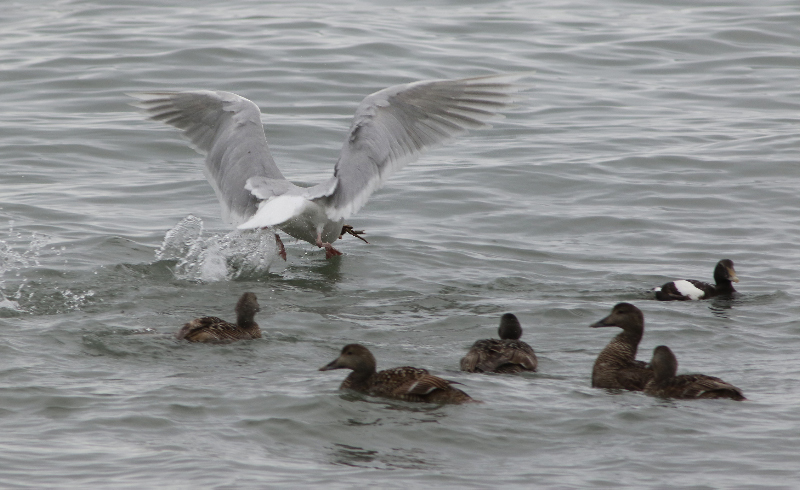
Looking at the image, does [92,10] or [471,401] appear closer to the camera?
[471,401]

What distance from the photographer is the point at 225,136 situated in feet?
37.6

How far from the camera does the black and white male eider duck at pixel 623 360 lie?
750cm

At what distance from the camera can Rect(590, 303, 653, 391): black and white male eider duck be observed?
750 cm

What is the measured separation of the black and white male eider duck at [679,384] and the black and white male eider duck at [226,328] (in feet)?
9.30

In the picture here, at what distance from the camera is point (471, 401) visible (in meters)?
7.00

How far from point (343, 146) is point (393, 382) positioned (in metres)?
4.08

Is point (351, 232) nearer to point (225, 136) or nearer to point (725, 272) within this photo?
point (225, 136)

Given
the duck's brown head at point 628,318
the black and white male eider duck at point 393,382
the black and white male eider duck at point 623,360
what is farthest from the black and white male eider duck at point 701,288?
the black and white male eider duck at point 393,382

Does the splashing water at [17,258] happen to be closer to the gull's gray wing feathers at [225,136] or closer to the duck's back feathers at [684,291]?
the gull's gray wing feathers at [225,136]

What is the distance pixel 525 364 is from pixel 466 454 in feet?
4.49

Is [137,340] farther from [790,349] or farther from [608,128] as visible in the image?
[608,128]

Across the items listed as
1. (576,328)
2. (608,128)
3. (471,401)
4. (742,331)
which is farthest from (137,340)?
(608,128)

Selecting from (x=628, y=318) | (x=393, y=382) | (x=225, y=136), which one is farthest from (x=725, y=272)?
(x=225, y=136)

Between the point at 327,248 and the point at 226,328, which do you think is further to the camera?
the point at 327,248
